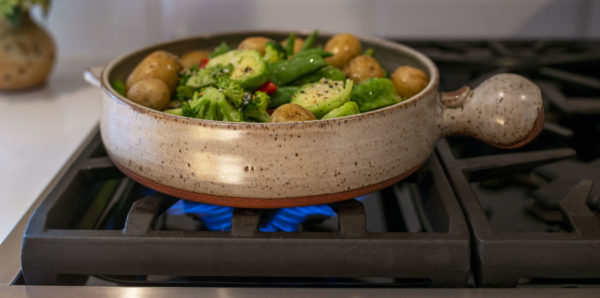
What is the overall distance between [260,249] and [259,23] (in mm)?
945

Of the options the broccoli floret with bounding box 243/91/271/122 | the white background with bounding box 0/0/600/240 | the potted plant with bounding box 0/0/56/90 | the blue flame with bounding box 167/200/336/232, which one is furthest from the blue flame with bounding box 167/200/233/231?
the white background with bounding box 0/0/600/240

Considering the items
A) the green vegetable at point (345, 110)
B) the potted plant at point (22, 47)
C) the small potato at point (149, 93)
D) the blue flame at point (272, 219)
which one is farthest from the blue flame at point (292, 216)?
the potted plant at point (22, 47)

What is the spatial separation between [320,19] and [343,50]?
23.6 inches

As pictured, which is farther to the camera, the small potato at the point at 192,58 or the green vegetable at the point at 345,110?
the small potato at the point at 192,58

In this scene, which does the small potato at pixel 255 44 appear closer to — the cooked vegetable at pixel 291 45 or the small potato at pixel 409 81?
the cooked vegetable at pixel 291 45

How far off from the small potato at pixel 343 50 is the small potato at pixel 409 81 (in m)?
0.09

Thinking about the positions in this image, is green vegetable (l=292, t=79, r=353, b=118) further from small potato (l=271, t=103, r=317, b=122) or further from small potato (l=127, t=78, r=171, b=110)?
small potato (l=127, t=78, r=171, b=110)

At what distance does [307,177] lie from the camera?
579mm

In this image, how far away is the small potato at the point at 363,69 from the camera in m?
0.78

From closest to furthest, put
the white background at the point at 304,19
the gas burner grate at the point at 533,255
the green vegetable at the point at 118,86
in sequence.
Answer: the gas burner grate at the point at 533,255, the green vegetable at the point at 118,86, the white background at the point at 304,19

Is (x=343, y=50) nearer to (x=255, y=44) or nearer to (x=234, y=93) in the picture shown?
(x=255, y=44)

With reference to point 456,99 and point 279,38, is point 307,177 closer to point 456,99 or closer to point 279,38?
point 456,99

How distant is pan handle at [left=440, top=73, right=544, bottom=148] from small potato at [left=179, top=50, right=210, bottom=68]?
→ 382 mm

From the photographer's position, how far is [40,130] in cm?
102
